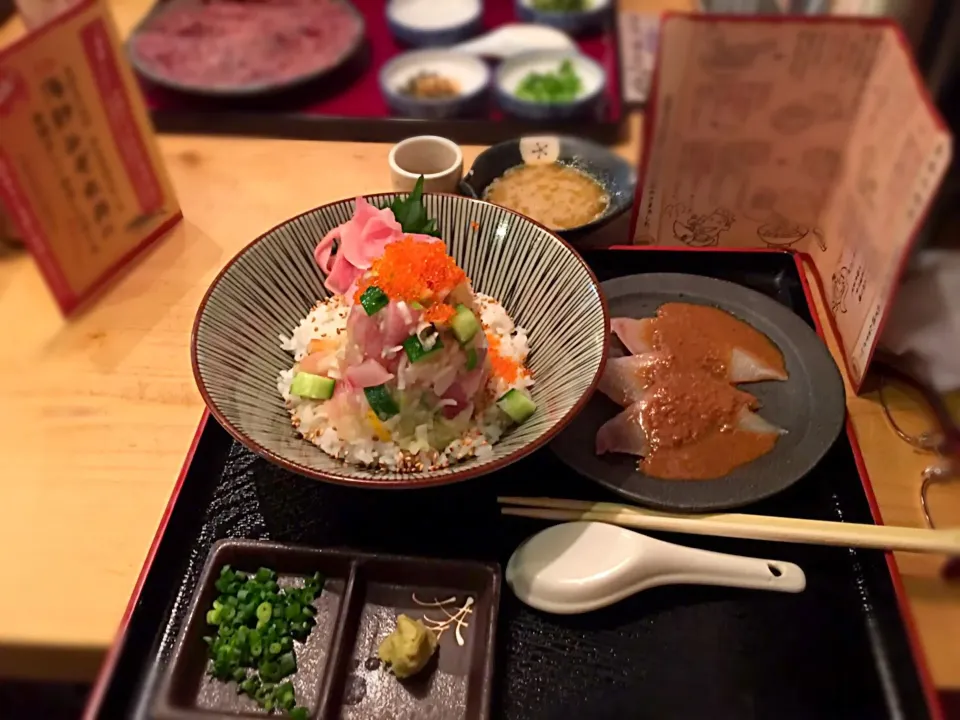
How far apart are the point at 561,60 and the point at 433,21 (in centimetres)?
60

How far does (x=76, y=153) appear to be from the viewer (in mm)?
1450

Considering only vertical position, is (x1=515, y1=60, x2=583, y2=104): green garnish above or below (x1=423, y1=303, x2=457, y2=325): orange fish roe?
below

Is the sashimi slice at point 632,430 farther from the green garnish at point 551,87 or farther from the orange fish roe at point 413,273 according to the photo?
the green garnish at point 551,87

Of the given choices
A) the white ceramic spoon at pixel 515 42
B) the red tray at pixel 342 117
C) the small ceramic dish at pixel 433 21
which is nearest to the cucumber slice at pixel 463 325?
the red tray at pixel 342 117

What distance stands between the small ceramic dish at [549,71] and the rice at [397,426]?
3.09ft

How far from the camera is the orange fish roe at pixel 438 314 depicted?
1127 millimetres

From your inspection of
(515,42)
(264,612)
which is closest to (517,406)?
(264,612)

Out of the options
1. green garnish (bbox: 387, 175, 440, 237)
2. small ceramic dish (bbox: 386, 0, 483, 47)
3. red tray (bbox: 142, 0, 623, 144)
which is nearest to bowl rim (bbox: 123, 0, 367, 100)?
red tray (bbox: 142, 0, 623, 144)

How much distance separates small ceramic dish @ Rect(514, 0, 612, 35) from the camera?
2.49 meters

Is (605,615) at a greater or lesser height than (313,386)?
lesser

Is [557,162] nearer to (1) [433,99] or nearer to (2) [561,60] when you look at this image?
(1) [433,99]

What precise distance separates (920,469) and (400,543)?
88 centimetres

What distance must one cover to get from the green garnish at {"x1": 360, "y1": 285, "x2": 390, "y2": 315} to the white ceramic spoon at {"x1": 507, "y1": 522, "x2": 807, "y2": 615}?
0.42 m

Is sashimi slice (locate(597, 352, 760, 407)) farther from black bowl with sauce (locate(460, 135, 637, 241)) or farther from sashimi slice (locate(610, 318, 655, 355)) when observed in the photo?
black bowl with sauce (locate(460, 135, 637, 241))
